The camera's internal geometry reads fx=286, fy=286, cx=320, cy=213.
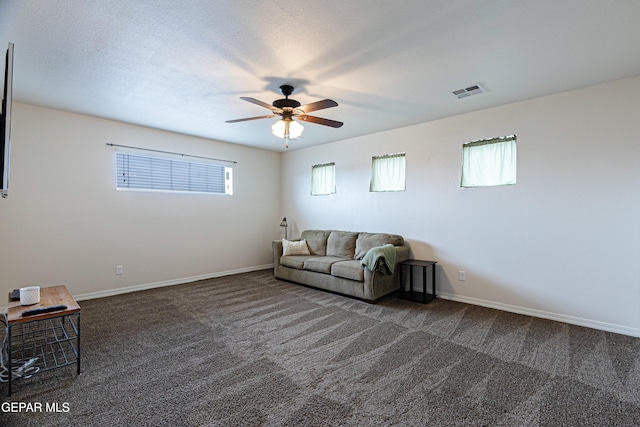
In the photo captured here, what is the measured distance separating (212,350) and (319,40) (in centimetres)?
280

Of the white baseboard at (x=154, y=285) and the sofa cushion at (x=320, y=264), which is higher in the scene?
the sofa cushion at (x=320, y=264)

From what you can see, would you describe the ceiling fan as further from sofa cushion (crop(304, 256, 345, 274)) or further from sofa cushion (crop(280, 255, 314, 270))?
sofa cushion (crop(280, 255, 314, 270))

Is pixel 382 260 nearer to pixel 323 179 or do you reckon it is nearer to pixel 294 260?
pixel 294 260

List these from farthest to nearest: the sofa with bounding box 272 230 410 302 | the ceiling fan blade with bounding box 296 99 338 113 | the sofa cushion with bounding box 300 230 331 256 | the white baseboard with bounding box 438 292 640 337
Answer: the sofa cushion with bounding box 300 230 331 256 < the sofa with bounding box 272 230 410 302 < the white baseboard with bounding box 438 292 640 337 < the ceiling fan blade with bounding box 296 99 338 113

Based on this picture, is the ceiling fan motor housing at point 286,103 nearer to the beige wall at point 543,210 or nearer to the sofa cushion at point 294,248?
the beige wall at point 543,210

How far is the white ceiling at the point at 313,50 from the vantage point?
75.8 inches

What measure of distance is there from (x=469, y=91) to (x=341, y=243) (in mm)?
2915

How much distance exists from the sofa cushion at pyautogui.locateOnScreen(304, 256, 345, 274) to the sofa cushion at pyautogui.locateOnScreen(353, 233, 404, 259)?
0.32m

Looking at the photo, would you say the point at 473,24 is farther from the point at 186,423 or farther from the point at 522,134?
the point at 186,423

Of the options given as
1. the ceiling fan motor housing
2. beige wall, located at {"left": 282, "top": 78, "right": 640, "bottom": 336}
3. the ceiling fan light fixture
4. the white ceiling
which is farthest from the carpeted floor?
the white ceiling

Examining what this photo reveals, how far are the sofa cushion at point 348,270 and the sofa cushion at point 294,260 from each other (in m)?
0.69

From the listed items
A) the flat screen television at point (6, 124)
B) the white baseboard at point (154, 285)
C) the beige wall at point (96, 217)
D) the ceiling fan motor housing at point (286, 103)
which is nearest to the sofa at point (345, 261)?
the white baseboard at point (154, 285)

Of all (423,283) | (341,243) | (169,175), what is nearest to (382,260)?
(423,283)

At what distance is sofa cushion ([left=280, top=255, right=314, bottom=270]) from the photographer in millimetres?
4806
